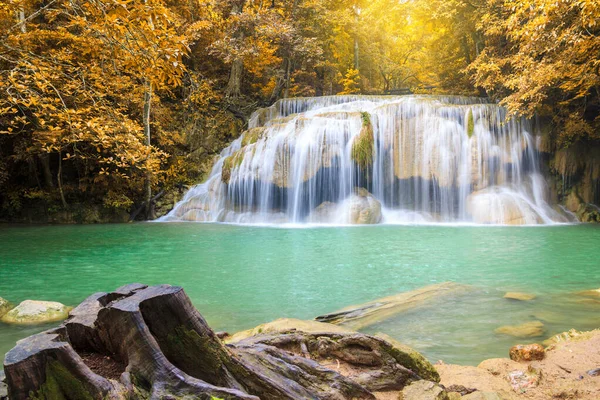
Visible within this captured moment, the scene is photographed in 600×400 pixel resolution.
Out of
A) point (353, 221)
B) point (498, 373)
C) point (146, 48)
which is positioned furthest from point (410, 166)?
point (498, 373)

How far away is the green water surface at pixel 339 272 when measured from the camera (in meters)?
4.36

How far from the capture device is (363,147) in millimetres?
15938

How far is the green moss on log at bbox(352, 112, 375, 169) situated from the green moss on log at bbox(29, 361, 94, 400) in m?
15.1

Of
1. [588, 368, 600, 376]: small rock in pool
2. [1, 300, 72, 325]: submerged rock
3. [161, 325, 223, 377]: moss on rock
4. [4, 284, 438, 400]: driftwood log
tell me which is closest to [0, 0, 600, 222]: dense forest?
[1, 300, 72, 325]: submerged rock

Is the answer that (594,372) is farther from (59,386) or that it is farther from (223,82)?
(223,82)

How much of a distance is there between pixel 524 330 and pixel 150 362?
386 centimetres

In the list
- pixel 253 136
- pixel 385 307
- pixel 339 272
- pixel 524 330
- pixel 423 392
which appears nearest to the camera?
pixel 423 392

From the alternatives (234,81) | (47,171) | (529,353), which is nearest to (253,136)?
(234,81)

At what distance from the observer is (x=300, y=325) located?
362 centimetres

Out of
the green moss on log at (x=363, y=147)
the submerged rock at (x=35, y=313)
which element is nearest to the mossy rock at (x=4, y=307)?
the submerged rock at (x=35, y=313)

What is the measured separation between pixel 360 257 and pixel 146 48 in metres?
5.66

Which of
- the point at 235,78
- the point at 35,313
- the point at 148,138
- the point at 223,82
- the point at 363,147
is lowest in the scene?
the point at 35,313

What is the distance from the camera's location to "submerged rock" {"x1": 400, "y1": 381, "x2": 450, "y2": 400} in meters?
2.15

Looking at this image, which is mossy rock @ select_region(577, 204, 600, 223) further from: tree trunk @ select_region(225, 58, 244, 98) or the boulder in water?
tree trunk @ select_region(225, 58, 244, 98)
